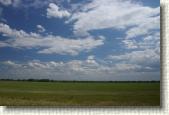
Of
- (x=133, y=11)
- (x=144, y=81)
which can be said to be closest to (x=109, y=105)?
(x=144, y=81)

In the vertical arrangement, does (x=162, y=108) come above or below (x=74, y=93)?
below

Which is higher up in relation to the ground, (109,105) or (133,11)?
(133,11)

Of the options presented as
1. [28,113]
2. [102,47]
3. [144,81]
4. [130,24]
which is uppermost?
[130,24]

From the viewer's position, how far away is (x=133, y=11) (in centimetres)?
369

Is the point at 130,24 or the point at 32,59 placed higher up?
the point at 130,24

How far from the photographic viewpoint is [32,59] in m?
3.64

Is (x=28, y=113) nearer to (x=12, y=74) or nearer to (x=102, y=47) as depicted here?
(x=12, y=74)

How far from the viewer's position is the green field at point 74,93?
11.9ft

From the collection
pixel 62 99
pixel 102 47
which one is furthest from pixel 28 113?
pixel 102 47

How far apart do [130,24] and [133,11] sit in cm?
13

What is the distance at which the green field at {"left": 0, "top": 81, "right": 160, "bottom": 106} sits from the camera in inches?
143

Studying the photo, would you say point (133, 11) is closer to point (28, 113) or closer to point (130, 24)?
point (130, 24)

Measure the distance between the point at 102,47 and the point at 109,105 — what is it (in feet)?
1.87

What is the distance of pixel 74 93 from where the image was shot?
12.1 feet
